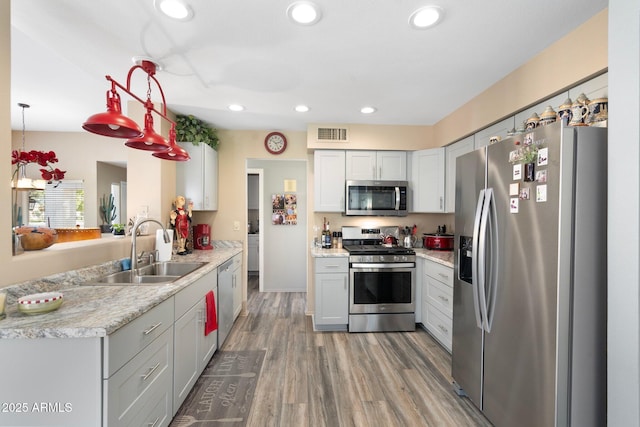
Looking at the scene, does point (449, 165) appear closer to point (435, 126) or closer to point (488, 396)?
point (435, 126)

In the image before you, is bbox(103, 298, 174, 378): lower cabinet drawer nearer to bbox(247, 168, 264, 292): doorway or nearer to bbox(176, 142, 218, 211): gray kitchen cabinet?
bbox(176, 142, 218, 211): gray kitchen cabinet

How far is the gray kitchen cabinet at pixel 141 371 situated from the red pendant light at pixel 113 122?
0.93 metres

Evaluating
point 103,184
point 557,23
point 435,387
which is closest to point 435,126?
point 557,23

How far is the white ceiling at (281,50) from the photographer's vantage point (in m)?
1.55

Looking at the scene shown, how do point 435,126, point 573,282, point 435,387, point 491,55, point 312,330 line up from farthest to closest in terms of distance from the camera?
1. point 435,126
2. point 312,330
3. point 435,387
4. point 491,55
5. point 573,282

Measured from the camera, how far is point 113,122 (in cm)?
129

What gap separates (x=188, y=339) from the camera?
1.99m

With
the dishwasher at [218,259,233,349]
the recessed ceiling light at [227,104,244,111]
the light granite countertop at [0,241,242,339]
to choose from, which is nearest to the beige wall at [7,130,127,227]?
the recessed ceiling light at [227,104,244,111]

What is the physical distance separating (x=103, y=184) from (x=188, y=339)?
389 centimetres

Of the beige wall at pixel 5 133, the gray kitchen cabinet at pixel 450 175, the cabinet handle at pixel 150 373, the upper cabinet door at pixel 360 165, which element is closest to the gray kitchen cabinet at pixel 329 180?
the upper cabinet door at pixel 360 165

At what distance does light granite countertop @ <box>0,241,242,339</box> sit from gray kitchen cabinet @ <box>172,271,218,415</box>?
131 mm

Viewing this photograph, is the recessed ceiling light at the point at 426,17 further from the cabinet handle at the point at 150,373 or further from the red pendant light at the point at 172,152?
the cabinet handle at the point at 150,373

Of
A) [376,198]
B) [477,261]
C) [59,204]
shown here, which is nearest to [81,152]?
[59,204]

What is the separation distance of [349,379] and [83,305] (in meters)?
1.93
